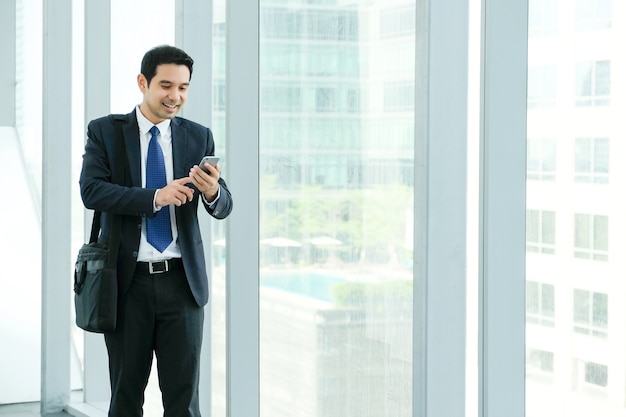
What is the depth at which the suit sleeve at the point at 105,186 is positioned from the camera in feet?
9.09

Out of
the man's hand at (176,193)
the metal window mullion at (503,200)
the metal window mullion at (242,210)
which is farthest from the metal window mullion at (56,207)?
the metal window mullion at (503,200)

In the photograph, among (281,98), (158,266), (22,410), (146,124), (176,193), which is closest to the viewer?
(176,193)

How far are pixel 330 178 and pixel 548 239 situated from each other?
0.90m

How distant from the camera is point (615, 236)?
2.15 meters

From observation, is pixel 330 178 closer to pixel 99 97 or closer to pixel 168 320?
pixel 168 320

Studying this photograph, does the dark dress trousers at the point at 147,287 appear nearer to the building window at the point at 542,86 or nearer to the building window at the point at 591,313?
the building window at the point at 542,86

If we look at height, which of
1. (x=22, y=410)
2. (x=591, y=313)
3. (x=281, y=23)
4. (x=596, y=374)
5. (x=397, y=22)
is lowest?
(x=22, y=410)

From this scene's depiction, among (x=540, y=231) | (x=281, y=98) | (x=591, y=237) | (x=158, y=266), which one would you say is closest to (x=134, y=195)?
(x=158, y=266)

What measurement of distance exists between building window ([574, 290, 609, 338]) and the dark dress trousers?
1.09 m

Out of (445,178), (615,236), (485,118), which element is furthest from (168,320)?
(615,236)

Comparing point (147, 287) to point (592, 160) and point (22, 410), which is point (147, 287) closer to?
point (592, 160)

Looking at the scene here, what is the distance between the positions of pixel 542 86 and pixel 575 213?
1.12 ft

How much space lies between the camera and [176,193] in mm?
2723

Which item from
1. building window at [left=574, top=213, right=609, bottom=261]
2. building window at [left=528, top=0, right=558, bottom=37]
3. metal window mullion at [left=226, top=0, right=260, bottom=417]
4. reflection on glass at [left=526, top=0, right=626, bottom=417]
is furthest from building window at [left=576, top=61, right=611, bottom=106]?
metal window mullion at [left=226, top=0, right=260, bottom=417]
